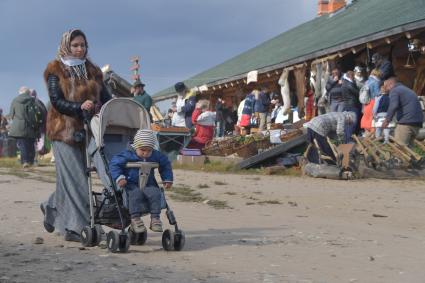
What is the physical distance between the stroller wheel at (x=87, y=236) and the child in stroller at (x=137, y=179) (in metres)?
0.35

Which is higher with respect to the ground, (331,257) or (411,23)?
(411,23)

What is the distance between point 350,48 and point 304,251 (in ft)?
39.7

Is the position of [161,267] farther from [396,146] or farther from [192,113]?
[192,113]

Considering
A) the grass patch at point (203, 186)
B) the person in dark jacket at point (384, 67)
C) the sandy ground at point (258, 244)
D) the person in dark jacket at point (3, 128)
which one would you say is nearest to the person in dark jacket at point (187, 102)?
the person in dark jacket at point (384, 67)

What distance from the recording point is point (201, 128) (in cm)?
1903

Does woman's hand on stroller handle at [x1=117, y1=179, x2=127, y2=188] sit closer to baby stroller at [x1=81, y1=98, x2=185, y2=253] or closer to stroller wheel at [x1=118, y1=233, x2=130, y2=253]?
baby stroller at [x1=81, y1=98, x2=185, y2=253]

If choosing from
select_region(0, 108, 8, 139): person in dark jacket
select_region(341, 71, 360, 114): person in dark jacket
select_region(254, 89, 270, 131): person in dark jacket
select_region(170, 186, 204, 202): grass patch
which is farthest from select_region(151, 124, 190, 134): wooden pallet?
select_region(0, 108, 8, 139): person in dark jacket

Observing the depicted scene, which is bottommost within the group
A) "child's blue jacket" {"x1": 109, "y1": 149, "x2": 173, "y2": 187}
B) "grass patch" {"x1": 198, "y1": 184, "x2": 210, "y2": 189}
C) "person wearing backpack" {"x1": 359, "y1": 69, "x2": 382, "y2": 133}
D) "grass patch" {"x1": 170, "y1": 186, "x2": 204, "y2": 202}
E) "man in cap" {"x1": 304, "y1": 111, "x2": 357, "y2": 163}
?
"grass patch" {"x1": 170, "y1": 186, "x2": 204, "y2": 202}

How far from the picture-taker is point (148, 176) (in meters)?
5.94

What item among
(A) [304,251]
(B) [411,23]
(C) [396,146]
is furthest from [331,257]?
(B) [411,23]

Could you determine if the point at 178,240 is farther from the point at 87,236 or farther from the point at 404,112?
the point at 404,112

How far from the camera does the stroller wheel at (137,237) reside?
19.5 feet

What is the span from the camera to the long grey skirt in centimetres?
630

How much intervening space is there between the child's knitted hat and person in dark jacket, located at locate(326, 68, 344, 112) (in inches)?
406
